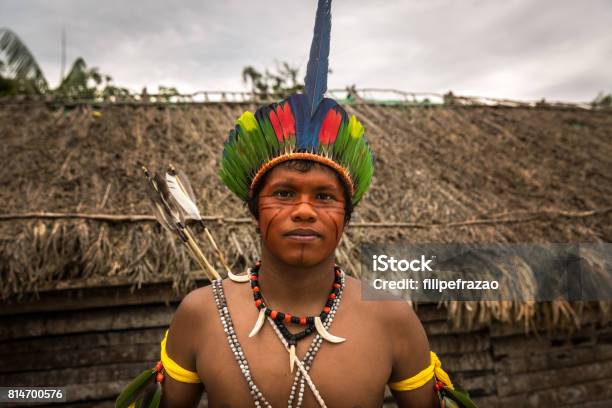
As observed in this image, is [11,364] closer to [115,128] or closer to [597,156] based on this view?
[115,128]

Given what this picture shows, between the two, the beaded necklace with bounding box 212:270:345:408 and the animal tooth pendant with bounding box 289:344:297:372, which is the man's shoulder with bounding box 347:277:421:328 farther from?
the animal tooth pendant with bounding box 289:344:297:372

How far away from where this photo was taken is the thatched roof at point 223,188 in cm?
372

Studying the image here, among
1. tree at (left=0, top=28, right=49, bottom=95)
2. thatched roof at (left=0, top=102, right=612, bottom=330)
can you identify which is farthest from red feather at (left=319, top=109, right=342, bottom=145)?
tree at (left=0, top=28, right=49, bottom=95)

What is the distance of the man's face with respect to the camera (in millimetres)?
1311

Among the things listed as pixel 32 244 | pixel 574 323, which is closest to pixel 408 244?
pixel 574 323

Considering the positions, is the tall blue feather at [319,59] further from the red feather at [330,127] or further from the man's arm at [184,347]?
the man's arm at [184,347]

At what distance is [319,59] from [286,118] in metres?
0.25

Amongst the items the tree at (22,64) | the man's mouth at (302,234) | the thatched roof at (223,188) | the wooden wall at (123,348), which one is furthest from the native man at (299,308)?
the tree at (22,64)

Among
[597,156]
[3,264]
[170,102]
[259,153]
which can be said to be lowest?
[3,264]

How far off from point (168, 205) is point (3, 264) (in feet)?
8.70

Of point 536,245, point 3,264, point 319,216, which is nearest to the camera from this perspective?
point 319,216

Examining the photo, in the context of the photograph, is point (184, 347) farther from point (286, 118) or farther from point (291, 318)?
point (286, 118)

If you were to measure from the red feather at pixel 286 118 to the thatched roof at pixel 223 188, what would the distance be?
2.58 meters

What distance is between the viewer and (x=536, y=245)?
4.45 metres
